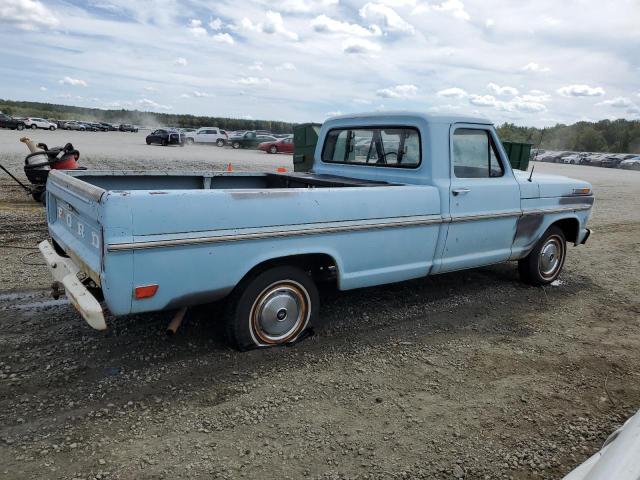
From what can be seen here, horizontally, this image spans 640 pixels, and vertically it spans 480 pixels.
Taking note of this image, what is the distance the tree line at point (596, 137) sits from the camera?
60531 mm

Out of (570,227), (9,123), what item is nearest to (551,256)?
(570,227)

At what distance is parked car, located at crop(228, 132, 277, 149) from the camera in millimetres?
35403

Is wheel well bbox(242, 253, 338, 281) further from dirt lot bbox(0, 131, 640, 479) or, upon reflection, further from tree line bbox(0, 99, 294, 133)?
tree line bbox(0, 99, 294, 133)

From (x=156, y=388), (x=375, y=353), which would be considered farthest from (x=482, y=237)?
(x=156, y=388)

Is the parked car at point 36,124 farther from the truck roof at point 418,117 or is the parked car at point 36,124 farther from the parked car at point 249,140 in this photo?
the truck roof at point 418,117

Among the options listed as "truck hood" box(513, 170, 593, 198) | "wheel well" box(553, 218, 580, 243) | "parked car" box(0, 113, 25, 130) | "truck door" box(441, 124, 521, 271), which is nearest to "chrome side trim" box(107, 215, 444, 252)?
"truck door" box(441, 124, 521, 271)

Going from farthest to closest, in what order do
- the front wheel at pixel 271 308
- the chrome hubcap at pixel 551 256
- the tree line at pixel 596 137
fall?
1. the tree line at pixel 596 137
2. the chrome hubcap at pixel 551 256
3. the front wheel at pixel 271 308

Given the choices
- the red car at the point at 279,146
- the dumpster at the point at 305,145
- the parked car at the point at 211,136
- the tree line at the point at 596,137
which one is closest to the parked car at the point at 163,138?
the parked car at the point at 211,136

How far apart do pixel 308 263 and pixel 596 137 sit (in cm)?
6912

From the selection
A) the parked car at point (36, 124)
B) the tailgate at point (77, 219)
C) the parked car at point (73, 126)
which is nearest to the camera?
the tailgate at point (77, 219)

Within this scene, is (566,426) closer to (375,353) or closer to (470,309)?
(375,353)

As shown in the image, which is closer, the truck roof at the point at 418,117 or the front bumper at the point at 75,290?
the front bumper at the point at 75,290

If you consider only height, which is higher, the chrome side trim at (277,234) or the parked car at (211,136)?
the parked car at (211,136)

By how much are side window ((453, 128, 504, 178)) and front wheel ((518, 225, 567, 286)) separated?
3.68 feet
